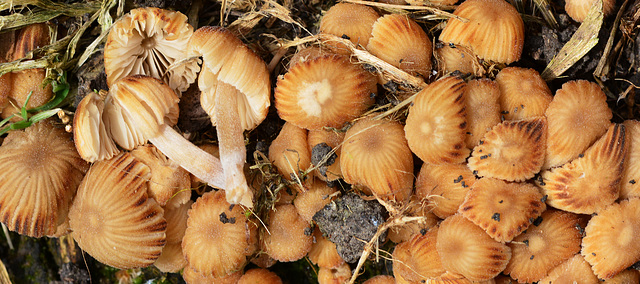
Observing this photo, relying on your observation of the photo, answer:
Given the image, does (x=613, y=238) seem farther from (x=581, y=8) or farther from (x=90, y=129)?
(x=90, y=129)

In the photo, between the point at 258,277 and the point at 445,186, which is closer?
the point at 445,186

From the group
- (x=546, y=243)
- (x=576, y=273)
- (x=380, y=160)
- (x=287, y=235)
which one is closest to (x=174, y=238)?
(x=287, y=235)

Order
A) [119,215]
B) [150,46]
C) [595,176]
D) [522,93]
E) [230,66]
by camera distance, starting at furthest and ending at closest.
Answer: [150,46] → [119,215] → [230,66] → [522,93] → [595,176]

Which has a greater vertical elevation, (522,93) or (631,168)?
(522,93)

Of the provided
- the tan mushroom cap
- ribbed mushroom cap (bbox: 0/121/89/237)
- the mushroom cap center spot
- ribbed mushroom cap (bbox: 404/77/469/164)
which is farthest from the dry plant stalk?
ribbed mushroom cap (bbox: 0/121/89/237)

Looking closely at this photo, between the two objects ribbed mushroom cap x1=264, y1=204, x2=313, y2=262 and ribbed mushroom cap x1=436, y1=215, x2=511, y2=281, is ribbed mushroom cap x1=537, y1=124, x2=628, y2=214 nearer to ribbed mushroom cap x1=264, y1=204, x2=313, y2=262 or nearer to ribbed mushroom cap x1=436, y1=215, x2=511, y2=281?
ribbed mushroom cap x1=436, y1=215, x2=511, y2=281

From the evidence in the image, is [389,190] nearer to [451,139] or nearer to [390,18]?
[451,139]
